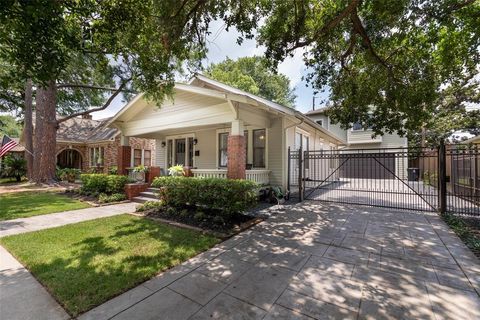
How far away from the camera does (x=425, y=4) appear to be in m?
6.43

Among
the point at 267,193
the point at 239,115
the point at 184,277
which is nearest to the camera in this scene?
the point at 184,277

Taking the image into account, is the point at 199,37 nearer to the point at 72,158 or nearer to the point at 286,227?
the point at 286,227

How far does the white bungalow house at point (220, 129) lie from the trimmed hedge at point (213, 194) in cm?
116

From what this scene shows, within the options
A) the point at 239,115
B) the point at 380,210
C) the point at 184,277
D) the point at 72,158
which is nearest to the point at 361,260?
the point at 184,277

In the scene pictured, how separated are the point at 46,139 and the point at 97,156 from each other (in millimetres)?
5795

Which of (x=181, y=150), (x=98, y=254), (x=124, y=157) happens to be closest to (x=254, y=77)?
(x=181, y=150)

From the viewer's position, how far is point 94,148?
65.6 feet

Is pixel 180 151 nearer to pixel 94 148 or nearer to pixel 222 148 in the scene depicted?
pixel 222 148

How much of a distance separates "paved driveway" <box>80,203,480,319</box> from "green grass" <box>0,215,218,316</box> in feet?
0.94

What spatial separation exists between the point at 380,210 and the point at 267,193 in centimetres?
407

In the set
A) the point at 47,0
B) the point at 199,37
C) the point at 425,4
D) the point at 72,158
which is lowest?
the point at 72,158

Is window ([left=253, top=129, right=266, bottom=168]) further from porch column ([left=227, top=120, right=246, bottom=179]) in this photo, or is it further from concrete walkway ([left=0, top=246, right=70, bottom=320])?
concrete walkway ([left=0, top=246, right=70, bottom=320])

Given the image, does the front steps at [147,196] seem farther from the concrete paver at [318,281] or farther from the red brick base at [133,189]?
the concrete paver at [318,281]

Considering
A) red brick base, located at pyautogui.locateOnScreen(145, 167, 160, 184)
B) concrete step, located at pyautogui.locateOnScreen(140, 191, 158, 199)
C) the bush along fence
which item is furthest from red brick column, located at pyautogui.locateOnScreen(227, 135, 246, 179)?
the bush along fence
